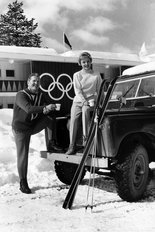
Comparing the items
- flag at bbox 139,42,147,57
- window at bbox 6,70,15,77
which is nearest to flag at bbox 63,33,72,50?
window at bbox 6,70,15,77

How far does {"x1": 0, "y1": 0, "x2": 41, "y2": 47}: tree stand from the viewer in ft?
150

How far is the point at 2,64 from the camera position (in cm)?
2434

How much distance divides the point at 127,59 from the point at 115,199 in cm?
2365

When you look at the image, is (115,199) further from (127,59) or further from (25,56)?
(127,59)

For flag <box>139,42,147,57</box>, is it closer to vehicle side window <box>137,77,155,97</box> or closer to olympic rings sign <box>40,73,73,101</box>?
olympic rings sign <box>40,73,73,101</box>

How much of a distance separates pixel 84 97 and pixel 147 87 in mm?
1594

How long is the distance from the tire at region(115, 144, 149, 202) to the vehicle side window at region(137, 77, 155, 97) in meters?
1.64

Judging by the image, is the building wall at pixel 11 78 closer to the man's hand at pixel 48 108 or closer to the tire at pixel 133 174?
the man's hand at pixel 48 108

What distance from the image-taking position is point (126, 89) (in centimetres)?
636

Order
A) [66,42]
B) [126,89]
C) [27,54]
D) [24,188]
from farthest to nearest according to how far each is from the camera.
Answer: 1. [66,42]
2. [27,54]
3. [126,89]
4. [24,188]

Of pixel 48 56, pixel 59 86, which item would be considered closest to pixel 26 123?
pixel 48 56

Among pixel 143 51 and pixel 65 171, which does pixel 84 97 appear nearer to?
pixel 65 171

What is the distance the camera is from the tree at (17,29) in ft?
150

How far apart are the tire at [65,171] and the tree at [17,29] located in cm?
4153
